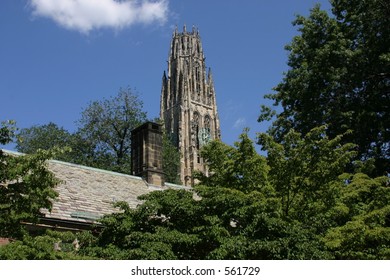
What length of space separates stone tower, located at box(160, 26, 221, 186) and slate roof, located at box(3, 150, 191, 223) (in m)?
69.0

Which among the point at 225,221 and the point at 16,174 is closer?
the point at 16,174

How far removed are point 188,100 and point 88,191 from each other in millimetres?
80438

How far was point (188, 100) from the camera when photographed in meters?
96.3

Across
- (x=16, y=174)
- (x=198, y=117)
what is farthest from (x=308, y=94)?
(x=198, y=117)

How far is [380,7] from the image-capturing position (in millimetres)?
19094

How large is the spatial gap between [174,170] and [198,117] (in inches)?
2077

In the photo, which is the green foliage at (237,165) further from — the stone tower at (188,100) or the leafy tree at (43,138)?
the stone tower at (188,100)

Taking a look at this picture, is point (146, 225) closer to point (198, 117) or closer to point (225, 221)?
point (225, 221)

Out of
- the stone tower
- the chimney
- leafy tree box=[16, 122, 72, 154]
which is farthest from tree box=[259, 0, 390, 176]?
the stone tower

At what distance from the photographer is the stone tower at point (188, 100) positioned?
92.6 meters

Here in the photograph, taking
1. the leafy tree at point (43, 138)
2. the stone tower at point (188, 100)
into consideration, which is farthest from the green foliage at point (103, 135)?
the stone tower at point (188, 100)

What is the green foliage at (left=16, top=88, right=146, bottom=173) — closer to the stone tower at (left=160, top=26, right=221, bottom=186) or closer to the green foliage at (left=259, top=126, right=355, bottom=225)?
the green foliage at (left=259, top=126, right=355, bottom=225)

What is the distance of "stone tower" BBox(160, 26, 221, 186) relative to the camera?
92562mm

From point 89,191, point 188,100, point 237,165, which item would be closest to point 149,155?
point 89,191
